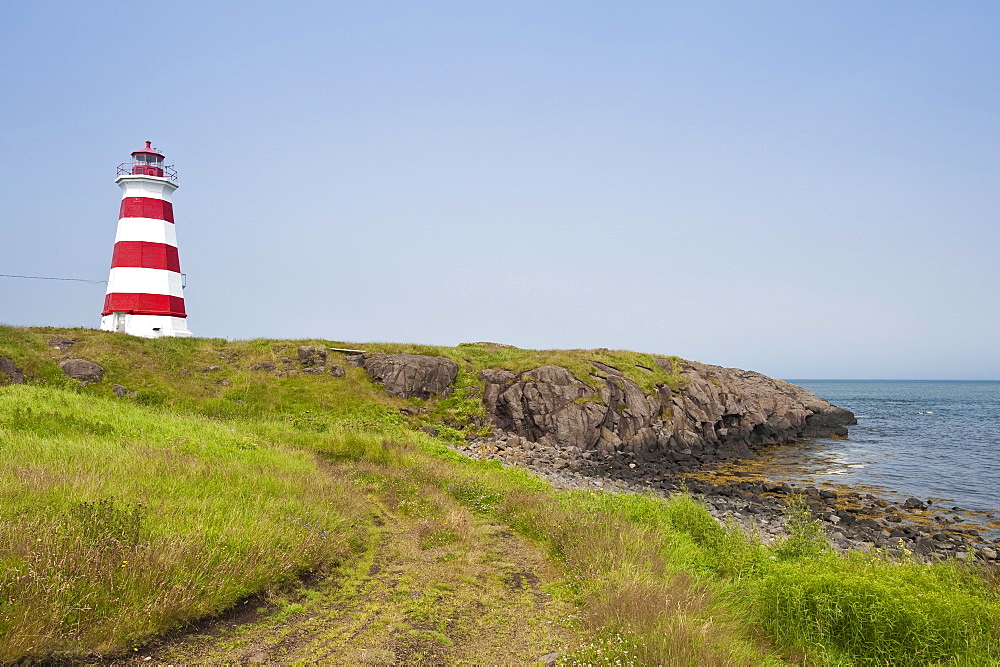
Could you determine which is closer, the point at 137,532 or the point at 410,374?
the point at 137,532

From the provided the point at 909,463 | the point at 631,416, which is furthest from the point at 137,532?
the point at 909,463

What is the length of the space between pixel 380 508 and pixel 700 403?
37.2 meters

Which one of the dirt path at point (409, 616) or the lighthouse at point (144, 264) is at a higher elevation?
the lighthouse at point (144, 264)

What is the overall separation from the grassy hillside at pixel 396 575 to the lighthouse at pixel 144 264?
2329 centimetres

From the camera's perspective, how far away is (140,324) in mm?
37219

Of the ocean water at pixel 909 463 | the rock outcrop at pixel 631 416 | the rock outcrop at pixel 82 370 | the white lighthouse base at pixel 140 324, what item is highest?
the white lighthouse base at pixel 140 324

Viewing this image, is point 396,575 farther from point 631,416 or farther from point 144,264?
point 144,264

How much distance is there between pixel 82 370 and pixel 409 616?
1187 inches

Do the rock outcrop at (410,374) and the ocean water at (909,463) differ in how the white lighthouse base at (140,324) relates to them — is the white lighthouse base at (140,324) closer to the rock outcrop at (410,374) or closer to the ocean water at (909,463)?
the rock outcrop at (410,374)

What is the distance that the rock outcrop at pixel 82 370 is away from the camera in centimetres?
2900

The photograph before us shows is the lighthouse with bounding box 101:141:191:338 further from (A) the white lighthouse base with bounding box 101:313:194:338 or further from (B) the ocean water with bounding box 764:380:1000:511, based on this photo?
(B) the ocean water with bounding box 764:380:1000:511

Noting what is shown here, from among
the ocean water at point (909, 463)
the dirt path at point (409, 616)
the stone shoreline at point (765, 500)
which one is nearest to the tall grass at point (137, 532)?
the dirt path at point (409, 616)

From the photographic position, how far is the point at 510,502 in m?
14.4

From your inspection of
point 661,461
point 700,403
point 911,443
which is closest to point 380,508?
point 661,461
